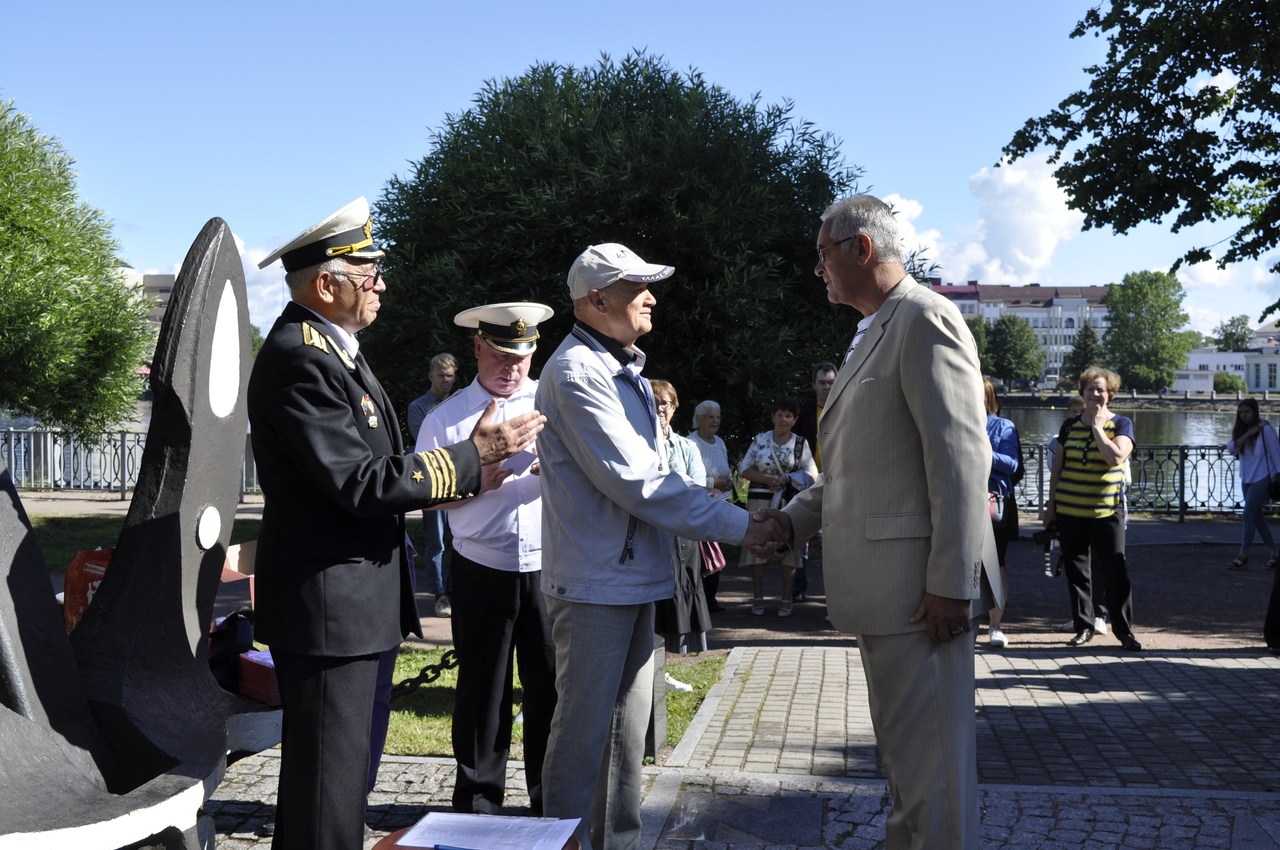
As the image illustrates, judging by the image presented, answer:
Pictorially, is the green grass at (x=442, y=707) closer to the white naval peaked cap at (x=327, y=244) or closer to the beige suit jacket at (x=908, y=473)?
the beige suit jacket at (x=908, y=473)

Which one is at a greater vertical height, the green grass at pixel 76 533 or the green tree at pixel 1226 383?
the green tree at pixel 1226 383

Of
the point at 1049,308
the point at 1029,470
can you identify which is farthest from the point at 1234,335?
the point at 1029,470

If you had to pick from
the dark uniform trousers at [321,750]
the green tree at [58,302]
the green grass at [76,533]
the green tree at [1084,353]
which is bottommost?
the green grass at [76,533]

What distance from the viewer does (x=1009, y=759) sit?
18.2ft

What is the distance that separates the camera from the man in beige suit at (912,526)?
10.3 ft

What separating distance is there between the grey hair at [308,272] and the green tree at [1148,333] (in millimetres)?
148108

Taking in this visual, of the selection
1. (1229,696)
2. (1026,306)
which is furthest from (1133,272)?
(1229,696)

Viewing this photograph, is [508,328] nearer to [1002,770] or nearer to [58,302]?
[1002,770]

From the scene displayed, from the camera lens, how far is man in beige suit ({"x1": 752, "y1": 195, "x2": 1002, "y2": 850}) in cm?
314

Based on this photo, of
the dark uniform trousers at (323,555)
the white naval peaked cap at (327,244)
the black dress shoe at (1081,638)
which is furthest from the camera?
the black dress shoe at (1081,638)

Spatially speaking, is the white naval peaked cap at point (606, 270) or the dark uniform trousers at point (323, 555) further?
the white naval peaked cap at point (606, 270)

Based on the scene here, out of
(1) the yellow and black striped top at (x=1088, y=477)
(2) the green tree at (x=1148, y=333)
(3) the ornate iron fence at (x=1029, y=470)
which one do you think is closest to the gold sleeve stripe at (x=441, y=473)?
(1) the yellow and black striped top at (x=1088, y=477)

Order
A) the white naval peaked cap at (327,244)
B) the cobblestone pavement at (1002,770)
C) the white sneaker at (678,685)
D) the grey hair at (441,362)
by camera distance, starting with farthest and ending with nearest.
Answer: the grey hair at (441,362), the white sneaker at (678,685), the cobblestone pavement at (1002,770), the white naval peaked cap at (327,244)

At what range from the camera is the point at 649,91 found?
14.5 m
